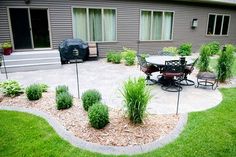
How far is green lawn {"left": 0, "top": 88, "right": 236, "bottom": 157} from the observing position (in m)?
2.98

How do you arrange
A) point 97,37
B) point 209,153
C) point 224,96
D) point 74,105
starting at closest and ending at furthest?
point 209,153
point 74,105
point 224,96
point 97,37

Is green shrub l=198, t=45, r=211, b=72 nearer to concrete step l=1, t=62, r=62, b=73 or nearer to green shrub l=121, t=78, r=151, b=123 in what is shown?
green shrub l=121, t=78, r=151, b=123

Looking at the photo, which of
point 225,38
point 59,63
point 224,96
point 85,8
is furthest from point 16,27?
point 225,38

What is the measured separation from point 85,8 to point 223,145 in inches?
336

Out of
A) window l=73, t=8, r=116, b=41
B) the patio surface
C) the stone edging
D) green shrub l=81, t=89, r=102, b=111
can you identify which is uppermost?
window l=73, t=8, r=116, b=41

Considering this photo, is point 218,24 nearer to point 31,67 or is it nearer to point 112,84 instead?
point 112,84

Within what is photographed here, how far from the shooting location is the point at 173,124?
12.5 ft

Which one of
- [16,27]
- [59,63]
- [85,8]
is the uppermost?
[85,8]

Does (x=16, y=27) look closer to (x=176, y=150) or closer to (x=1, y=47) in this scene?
(x=1, y=47)

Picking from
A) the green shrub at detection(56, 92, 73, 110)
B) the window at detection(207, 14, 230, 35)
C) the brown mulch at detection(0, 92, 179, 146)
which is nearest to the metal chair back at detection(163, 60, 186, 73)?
the brown mulch at detection(0, 92, 179, 146)

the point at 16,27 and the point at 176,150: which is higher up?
the point at 16,27

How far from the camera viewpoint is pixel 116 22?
10.5 m

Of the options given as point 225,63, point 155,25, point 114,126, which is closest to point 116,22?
point 155,25

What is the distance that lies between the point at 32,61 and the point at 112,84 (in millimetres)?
3943
